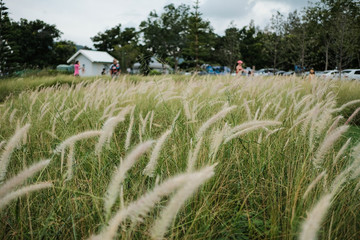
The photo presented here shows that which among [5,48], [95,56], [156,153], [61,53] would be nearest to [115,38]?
[61,53]

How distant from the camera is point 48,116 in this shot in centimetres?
325

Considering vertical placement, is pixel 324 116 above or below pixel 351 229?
above

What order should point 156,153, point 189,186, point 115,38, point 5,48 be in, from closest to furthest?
point 189,186, point 156,153, point 5,48, point 115,38

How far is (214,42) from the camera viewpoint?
140ft

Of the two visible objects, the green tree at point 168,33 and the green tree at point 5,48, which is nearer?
the green tree at point 5,48

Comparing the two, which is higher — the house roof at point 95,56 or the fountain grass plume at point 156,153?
the house roof at point 95,56

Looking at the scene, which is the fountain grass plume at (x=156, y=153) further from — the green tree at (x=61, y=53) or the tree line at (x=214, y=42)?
the green tree at (x=61, y=53)

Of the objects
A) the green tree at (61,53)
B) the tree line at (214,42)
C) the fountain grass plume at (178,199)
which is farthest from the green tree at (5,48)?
the green tree at (61,53)

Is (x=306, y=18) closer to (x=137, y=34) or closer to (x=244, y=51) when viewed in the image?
(x=244, y=51)

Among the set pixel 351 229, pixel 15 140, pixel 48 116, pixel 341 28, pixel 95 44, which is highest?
pixel 95 44

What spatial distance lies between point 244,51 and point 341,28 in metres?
28.4

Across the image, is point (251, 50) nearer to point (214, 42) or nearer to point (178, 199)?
point (214, 42)

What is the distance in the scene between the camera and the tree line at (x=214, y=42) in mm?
23953

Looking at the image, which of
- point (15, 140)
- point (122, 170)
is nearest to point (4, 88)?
point (15, 140)
